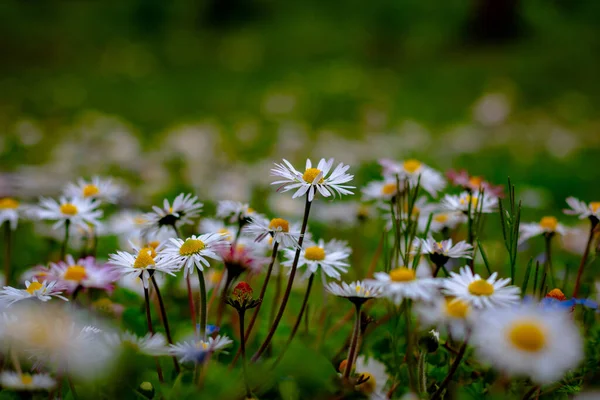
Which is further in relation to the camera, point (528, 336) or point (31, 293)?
point (31, 293)

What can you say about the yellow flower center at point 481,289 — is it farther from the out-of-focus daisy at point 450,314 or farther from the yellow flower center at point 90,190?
the yellow flower center at point 90,190

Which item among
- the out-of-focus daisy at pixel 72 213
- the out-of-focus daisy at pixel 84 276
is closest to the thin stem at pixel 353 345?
the out-of-focus daisy at pixel 84 276

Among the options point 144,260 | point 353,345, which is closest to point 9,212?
point 144,260

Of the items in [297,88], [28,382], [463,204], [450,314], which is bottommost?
[28,382]

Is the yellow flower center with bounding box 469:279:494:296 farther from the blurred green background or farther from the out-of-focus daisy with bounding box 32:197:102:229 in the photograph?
the blurred green background

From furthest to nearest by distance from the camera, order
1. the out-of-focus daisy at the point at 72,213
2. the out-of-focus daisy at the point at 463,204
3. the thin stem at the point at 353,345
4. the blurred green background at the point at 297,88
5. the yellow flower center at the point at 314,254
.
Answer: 1. the blurred green background at the point at 297,88
2. the out-of-focus daisy at the point at 72,213
3. the out-of-focus daisy at the point at 463,204
4. the yellow flower center at the point at 314,254
5. the thin stem at the point at 353,345

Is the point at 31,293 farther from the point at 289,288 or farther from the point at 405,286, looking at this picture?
the point at 405,286
